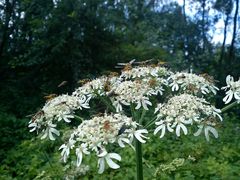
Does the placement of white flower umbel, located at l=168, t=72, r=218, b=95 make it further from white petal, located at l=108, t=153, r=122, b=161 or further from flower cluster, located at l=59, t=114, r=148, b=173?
white petal, located at l=108, t=153, r=122, b=161

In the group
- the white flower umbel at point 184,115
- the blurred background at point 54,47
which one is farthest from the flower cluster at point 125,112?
the blurred background at point 54,47

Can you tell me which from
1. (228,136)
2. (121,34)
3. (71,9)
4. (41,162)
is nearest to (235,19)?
(121,34)

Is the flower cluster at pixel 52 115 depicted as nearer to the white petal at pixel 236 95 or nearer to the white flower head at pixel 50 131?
the white flower head at pixel 50 131

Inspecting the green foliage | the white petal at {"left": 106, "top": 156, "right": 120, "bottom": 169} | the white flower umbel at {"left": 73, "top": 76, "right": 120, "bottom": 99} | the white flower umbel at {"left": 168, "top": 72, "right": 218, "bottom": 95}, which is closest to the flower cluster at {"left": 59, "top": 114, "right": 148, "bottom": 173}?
the white petal at {"left": 106, "top": 156, "right": 120, "bottom": 169}

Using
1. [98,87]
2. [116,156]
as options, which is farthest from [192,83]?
[116,156]

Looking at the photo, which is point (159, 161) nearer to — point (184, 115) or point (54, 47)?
point (184, 115)
